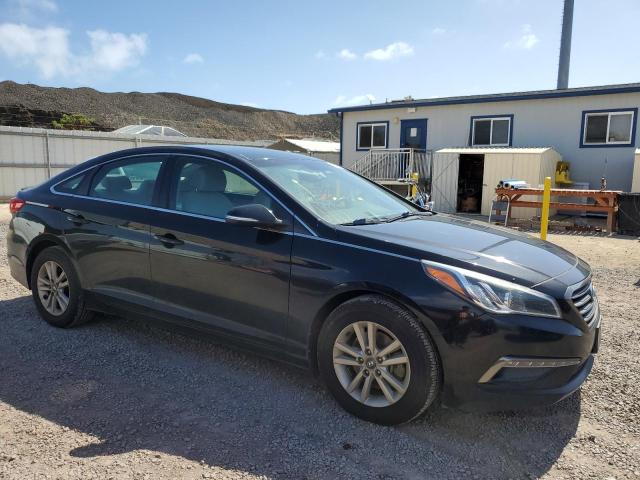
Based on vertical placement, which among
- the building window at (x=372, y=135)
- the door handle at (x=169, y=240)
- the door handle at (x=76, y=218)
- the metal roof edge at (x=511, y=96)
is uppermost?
the metal roof edge at (x=511, y=96)

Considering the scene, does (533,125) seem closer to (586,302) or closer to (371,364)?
(586,302)

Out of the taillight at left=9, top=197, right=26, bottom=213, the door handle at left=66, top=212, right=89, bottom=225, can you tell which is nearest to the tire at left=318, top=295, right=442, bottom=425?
the door handle at left=66, top=212, right=89, bottom=225

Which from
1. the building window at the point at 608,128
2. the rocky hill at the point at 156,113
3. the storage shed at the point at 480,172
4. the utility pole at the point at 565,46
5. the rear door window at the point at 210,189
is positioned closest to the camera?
the rear door window at the point at 210,189

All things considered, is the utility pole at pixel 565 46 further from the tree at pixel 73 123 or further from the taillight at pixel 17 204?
the tree at pixel 73 123

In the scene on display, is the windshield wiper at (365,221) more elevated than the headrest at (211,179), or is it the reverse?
the headrest at (211,179)

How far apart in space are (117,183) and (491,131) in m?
15.4

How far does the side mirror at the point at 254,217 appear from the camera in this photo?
3102mm

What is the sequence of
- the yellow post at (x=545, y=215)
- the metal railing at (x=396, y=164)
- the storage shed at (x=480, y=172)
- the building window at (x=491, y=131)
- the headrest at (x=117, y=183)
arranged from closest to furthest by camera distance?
the headrest at (x=117, y=183), the yellow post at (x=545, y=215), the storage shed at (x=480, y=172), the building window at (x=491, y=131), the metal railing at (x=396, y=164)

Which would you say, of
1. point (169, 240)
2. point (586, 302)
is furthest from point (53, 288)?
point (586, 302)

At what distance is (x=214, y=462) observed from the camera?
8.39 ft

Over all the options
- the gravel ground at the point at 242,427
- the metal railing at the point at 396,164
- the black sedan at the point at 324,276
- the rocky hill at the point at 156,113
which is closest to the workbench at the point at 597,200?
the metal railing at the point at 396,164

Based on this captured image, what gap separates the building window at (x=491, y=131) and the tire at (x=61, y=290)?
15533 millimetres

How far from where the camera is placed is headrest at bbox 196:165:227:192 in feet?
11.9

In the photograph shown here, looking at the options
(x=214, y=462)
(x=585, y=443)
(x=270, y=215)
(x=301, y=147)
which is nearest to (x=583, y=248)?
(x=585, y=443)
